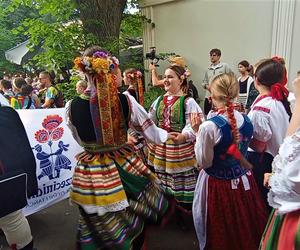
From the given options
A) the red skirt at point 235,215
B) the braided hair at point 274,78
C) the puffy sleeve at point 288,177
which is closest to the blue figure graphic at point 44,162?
the red skirt at point 235,215

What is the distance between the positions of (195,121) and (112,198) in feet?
2.92

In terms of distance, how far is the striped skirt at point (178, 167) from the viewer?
102 inches

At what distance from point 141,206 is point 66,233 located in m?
1.17

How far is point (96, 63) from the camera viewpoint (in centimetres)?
180

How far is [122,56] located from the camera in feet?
22.2

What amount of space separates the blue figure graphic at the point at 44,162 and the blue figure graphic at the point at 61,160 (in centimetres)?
6

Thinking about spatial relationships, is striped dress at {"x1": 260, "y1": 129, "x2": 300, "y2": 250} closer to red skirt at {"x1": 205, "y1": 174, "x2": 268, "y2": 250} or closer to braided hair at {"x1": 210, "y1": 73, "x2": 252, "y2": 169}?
braided hair at {"x1": 210, "y1": 73, "x2": 252, "y2": 169}

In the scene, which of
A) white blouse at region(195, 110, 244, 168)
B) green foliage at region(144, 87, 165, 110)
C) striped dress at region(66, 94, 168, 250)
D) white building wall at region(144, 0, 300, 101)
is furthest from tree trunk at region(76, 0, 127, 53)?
white blouse at region(195, 110, 244, 168)

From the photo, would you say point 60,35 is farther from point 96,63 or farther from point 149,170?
point 149,170

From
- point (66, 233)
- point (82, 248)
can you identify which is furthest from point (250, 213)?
point (66, 233)

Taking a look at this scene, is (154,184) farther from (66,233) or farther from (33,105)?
(33,105)

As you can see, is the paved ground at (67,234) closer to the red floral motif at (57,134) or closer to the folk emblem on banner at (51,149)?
the folk emblem on banner at (51,149)

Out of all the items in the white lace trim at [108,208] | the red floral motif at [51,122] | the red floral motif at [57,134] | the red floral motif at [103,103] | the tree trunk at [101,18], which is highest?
the tree trunk at [101,18]

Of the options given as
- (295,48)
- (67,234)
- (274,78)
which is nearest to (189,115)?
(274,78)
